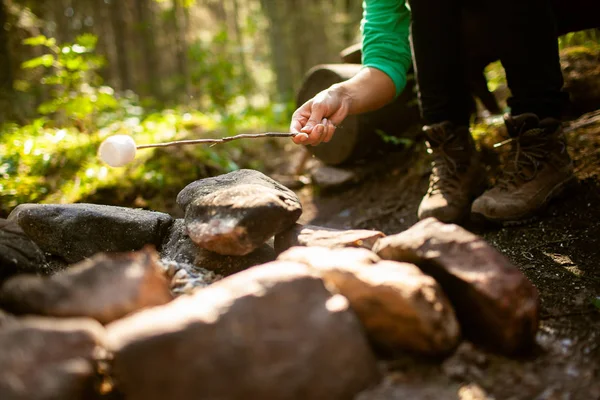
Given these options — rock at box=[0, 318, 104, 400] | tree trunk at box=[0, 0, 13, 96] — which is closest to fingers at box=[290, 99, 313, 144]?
rock at box=[0, 318, 104, 400]

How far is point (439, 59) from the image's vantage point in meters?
2.35

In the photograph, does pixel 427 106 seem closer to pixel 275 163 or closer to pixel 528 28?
pixel 528 28

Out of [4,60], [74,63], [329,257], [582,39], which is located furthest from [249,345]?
[4,60]

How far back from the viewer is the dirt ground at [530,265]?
3.71ft

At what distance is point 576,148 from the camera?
2674 mm

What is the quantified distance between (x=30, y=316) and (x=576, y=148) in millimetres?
3003

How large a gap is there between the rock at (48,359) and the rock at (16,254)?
0.41m

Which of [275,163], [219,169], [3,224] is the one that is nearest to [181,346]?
[3,224]

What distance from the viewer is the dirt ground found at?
1.13 m

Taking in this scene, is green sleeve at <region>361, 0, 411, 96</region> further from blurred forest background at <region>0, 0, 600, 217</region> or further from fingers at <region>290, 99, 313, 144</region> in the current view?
blurred forest background at <region>0, 0, 600, 217</region>

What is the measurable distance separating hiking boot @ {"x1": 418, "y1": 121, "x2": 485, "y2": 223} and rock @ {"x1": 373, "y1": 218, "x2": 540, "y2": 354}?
1020mm

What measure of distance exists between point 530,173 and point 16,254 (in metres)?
2.35

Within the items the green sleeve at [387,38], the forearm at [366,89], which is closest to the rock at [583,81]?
the green sleeve at [387,38]

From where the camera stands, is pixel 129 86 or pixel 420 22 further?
pixel 129 86
